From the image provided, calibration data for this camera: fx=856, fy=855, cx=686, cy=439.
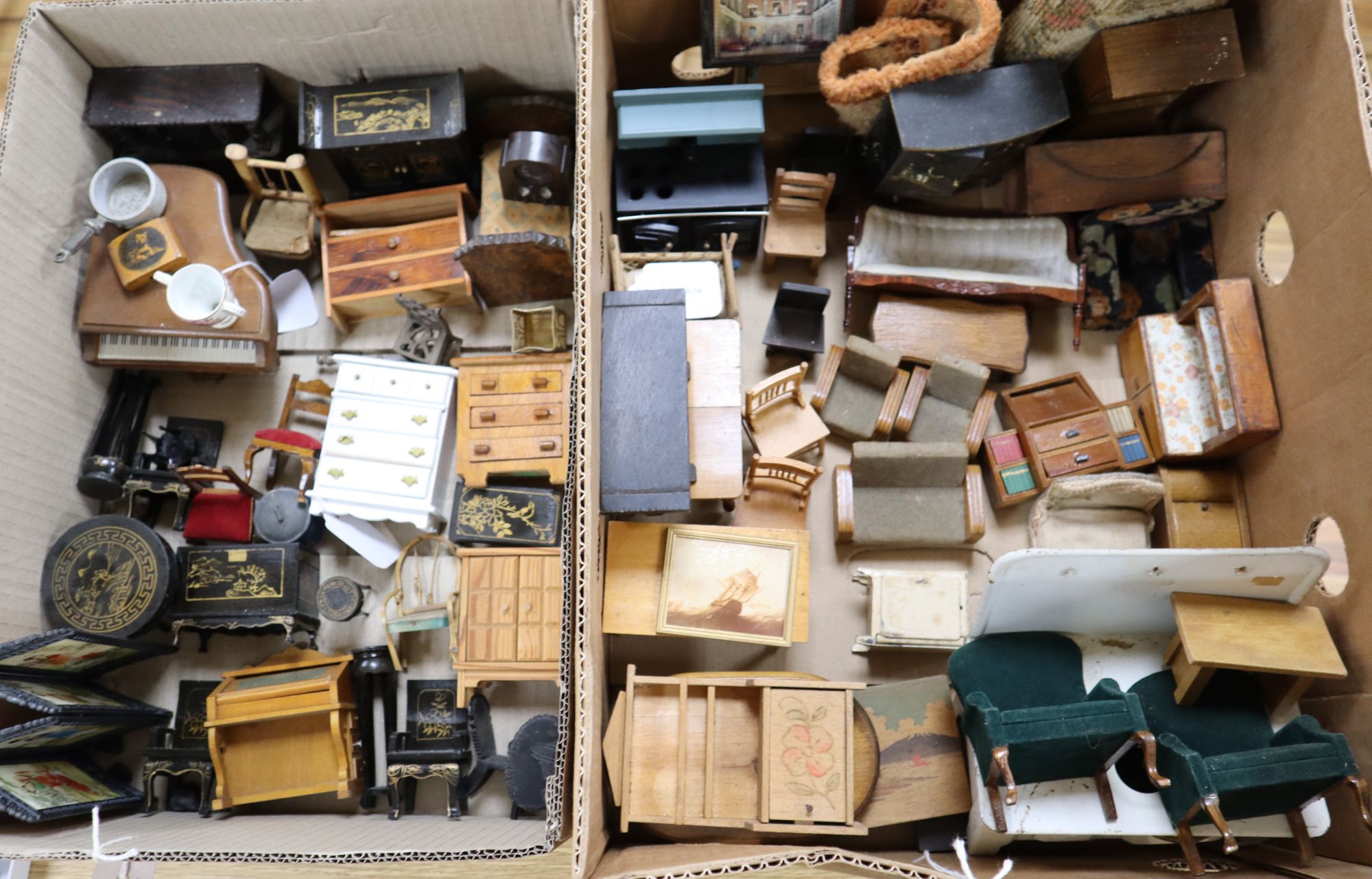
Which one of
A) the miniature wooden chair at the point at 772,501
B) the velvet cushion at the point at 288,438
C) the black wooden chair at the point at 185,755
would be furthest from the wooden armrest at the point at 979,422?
the black wooden chair at the point at 185,755

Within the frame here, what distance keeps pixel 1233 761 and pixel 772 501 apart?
1.65 metres

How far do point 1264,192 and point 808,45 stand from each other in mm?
1762

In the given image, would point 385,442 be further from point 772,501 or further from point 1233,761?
point 1233,761

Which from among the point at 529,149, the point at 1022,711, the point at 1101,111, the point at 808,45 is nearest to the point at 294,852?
the point at 1022,711

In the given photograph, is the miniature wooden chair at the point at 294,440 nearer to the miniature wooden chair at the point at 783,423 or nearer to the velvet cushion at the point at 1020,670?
the miniature wooden chair at the point at 783,423

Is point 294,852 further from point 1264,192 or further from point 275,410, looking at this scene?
point 1264,192

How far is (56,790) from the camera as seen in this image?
291 centimetres

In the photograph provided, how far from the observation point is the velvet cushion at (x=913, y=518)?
332 cm

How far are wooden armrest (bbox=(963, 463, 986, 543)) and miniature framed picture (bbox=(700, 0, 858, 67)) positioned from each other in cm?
173

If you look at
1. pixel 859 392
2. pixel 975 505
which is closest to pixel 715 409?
pixel 859 392

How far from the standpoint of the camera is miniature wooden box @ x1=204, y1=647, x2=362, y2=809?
10.1ft

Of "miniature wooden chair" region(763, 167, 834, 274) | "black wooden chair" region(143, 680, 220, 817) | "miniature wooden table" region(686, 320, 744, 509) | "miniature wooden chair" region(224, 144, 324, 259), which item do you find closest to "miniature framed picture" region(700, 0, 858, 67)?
"miniature wooden chair" region(763, 167, 834, 274)

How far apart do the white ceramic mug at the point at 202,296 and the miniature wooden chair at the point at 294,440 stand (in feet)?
1.24

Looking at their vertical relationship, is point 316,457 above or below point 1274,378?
below
